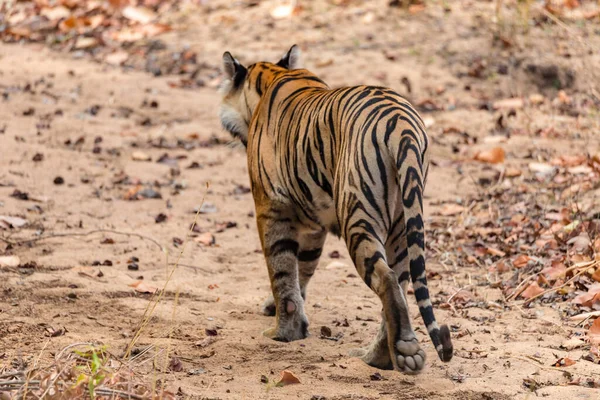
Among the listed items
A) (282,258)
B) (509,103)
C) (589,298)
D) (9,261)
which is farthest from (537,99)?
(9,261)

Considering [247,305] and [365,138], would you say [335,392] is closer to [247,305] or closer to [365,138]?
[365,138]

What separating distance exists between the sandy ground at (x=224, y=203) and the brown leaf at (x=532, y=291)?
158mm

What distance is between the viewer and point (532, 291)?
4934 millimetres

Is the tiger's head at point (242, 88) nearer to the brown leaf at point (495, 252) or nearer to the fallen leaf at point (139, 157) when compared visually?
the brown leaf at point (495, 252)

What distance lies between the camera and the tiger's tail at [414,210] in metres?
3.54

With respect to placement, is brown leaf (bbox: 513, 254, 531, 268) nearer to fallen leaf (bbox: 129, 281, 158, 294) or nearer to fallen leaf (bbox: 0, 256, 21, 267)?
fallen leaf (bbox: 129, 281, 158, 294)

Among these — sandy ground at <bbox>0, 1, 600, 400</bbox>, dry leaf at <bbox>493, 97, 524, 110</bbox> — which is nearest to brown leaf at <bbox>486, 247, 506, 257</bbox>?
sandy ground at <bbox>0, 1, 600, 400</bbox>

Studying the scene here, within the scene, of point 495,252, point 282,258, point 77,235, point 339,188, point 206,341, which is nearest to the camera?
point 339,188

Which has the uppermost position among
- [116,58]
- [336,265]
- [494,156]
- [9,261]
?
[9,261]

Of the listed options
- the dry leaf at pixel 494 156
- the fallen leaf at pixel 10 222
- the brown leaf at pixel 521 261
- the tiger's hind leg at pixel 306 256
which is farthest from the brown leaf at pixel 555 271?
the fallen leaf at pixel 10 222

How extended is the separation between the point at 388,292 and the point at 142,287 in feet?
6.66

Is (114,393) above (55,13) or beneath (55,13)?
above

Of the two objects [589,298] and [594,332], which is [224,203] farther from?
[594,332]

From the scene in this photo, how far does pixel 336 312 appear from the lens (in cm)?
506
